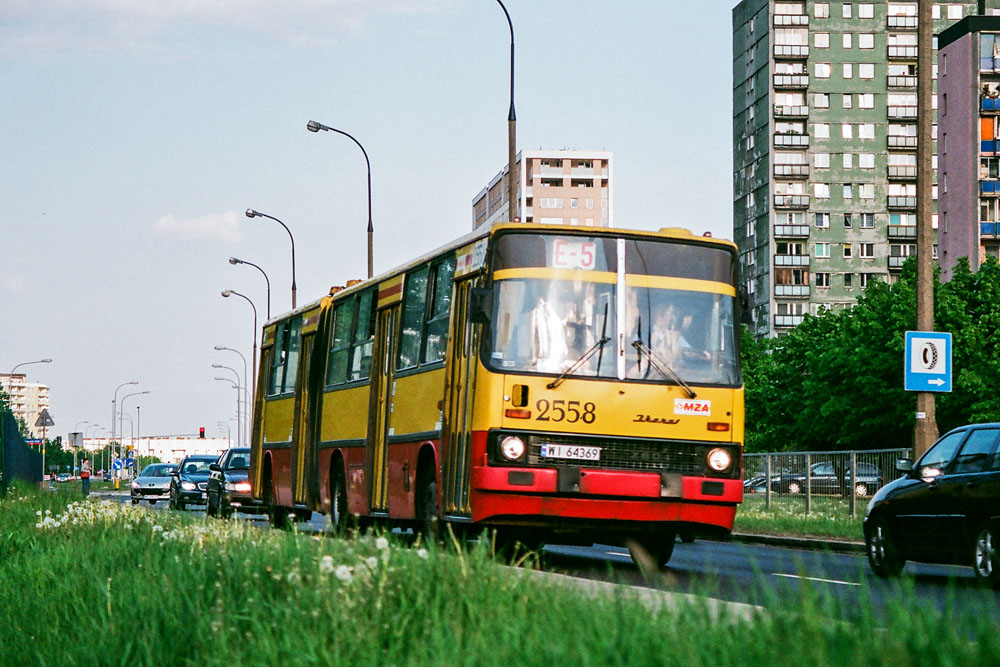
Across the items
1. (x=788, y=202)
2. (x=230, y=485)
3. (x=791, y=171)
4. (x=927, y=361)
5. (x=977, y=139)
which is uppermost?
(x=791, y=171)

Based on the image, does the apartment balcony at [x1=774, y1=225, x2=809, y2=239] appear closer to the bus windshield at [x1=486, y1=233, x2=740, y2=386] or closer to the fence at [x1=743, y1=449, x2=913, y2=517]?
the fence at [x1=743, y1=449, x2=913, y2=517]

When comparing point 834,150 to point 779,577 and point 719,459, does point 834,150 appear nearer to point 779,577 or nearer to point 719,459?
point 719,459

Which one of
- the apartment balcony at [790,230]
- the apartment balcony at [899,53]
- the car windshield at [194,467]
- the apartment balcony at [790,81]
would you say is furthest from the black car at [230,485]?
the apartment balcony at [899,53]

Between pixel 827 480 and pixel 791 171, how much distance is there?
9493 cm

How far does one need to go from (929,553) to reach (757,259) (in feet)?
363

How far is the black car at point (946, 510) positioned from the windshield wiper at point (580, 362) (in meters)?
3.29

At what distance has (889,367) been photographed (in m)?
69.2

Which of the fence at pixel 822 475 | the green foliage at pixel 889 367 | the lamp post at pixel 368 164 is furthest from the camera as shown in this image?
the green foliage at pixel 889 367

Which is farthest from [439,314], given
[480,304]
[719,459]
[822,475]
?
[822,475]

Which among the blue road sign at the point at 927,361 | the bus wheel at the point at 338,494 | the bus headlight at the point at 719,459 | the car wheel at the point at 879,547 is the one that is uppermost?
the blue road sign at the point at 927,361

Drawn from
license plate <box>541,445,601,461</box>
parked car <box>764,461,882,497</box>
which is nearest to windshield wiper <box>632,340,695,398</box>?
license plate <box>541,445,601,461</box>

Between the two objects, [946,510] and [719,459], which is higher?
[719,459]

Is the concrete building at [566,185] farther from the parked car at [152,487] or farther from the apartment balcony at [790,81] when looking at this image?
the parked car at [152,487]

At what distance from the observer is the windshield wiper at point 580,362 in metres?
14.9
